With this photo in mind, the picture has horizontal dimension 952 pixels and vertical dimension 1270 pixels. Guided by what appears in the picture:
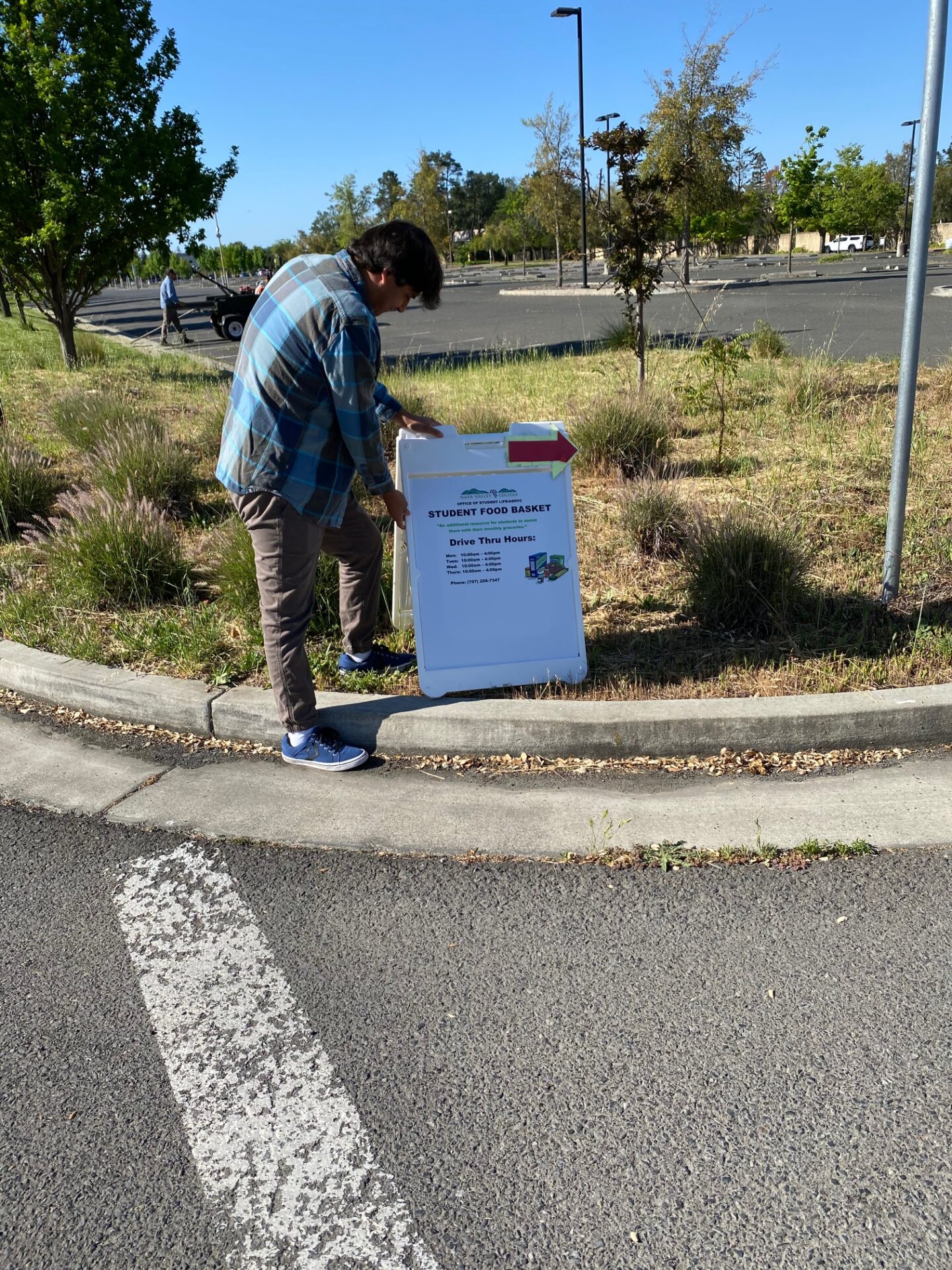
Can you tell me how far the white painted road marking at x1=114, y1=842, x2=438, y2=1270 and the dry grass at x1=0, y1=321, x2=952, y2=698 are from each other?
4.95ft

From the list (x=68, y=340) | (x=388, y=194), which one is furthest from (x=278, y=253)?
(x=68, y=340)

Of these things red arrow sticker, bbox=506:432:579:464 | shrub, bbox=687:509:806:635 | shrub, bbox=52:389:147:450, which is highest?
red arrow sticker, bbox=506:432:579:464

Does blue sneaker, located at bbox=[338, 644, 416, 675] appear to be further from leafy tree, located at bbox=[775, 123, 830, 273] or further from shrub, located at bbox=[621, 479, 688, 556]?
leafy tree, located at bbox=[775, 123, 830, 273]

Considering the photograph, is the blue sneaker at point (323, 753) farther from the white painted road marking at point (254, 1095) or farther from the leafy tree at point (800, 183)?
the leafy tree at point (800, 183)

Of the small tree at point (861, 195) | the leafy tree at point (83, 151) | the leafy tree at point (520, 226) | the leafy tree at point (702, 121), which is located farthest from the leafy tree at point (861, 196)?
the leafy tree at point (83, 151)

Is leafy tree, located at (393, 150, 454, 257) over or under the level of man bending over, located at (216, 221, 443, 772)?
over

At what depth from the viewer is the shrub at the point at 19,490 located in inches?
258

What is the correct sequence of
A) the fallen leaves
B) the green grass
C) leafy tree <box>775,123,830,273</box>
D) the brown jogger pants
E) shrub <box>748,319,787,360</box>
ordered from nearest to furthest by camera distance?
the green grass
the brown jogger pants
the fallen leaves
shrub <box>748,319,787,360</box>
leafy tree <box>775,123,830,273</box>

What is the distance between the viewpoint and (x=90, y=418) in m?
8.30

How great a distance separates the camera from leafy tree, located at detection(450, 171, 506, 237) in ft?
329

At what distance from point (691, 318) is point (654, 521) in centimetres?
1662

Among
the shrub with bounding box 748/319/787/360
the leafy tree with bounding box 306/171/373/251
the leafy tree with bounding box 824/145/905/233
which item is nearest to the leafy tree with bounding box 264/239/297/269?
the leafy tree with bounding box 306/171/373/251

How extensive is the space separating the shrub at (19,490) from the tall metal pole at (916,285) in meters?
5.12

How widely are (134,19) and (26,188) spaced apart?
306cm
